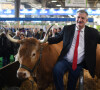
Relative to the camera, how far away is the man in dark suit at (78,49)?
3543 mm

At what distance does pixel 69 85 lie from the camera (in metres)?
3.67

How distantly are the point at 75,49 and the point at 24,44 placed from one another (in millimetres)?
907

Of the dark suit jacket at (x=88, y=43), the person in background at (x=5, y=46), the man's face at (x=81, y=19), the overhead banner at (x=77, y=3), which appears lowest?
the person in background at (x=5, y=46)

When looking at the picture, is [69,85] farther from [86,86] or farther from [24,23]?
[24,23]

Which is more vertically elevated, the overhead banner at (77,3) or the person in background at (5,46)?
the overhead banner at (77,3)

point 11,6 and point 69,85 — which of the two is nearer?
point 69,85

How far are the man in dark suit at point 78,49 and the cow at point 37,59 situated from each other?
368mm

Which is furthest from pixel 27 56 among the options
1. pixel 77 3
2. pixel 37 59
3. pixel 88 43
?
pixel 77 3

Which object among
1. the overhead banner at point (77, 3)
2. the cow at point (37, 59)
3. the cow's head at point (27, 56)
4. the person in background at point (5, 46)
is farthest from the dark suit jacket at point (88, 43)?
the overhead banner at point (77, 3)

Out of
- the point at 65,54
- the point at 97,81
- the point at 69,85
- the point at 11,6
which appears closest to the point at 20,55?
the point at 65,54

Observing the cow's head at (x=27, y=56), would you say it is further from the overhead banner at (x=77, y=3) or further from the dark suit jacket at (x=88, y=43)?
the overhead banner at (x=77, y=3)

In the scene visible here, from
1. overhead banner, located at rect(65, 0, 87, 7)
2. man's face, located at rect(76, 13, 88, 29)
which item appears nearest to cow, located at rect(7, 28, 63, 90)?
man's face, located at rect(76, 13, 88, 29)

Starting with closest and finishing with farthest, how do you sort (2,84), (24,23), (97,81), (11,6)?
(2,84)
(97,81)
(24,23)
(11,6)

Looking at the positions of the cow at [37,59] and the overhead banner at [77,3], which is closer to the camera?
the cow at [37,59]
